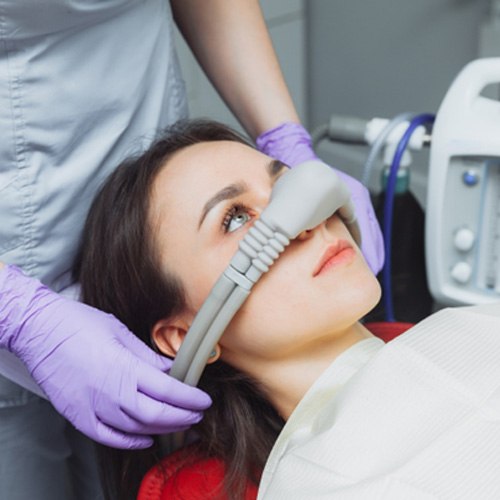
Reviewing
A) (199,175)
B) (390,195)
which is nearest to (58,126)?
(199,175)

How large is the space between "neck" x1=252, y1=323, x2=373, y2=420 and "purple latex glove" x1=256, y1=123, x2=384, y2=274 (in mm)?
260

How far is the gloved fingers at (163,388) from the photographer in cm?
116

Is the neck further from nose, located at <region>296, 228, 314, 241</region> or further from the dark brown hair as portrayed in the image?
nose, located at <region>296, 228, 314, 241</region>

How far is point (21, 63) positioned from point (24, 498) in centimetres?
75

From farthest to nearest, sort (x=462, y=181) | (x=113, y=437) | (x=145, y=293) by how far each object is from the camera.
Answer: (x=462, y=181) < (x=145, y=293) < (x=113, y=437)

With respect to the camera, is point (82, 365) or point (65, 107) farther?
point (65, 107)

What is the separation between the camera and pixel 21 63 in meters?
1.21

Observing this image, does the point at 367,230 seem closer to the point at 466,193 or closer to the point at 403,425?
the point at 466,193

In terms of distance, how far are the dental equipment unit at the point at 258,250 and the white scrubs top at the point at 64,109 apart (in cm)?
32

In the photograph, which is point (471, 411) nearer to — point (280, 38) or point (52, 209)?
point (52, 209)

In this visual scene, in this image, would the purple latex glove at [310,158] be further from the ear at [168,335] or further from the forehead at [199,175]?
the ear at [168,335]

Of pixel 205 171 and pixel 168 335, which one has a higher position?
pixel 205 171

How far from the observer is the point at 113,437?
120 cm

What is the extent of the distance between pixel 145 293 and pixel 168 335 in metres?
0.08
